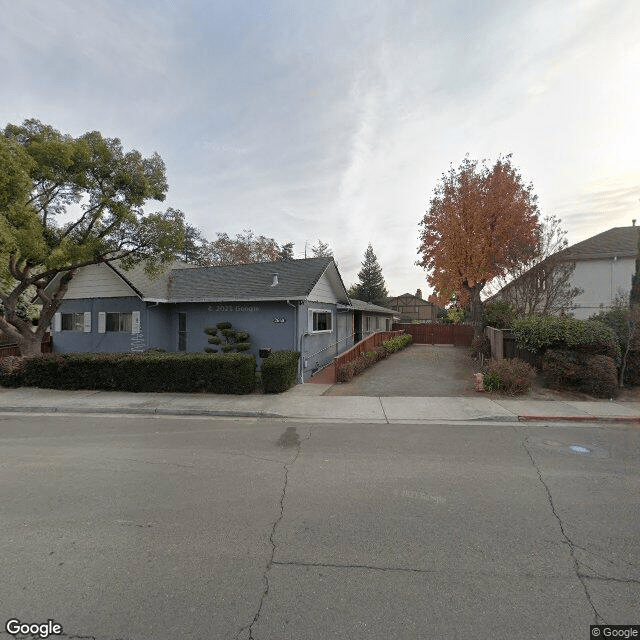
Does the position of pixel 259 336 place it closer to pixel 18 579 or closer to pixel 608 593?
pixel 18 579

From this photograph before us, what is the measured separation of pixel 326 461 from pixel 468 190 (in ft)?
52.1

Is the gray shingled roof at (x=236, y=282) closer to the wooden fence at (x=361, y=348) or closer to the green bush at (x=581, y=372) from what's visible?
the wooden fence at (x=361, y=348)

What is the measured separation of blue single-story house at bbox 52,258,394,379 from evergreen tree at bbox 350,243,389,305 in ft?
112

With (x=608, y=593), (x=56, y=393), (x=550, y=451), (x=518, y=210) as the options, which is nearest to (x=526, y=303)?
(x=518, y=210)

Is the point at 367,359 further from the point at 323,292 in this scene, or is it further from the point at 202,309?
the point at 202,309

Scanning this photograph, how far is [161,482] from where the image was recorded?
4.48 m

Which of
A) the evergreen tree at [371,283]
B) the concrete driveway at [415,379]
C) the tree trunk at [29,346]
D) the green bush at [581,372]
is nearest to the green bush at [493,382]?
the concrete driveway at [415,379]

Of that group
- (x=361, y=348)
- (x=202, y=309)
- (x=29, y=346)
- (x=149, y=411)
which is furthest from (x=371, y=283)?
(x=149, y=411)

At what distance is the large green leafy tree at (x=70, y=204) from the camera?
9766 mm

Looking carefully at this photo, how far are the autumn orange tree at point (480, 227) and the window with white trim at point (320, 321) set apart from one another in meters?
6.41

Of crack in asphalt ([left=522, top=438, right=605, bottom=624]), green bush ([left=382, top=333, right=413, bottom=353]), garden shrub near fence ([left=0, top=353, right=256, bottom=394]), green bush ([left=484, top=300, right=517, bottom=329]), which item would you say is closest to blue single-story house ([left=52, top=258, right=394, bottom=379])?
garden shrub near fence ([left=0, top=353, right=256, bottom=394])

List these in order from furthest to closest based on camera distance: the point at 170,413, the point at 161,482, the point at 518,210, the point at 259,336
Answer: the point at 518,210, the point at 259,336, the point at 170,413, the point at 161,482

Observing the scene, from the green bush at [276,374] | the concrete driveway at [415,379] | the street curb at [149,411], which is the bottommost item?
the street curb at [149,411]

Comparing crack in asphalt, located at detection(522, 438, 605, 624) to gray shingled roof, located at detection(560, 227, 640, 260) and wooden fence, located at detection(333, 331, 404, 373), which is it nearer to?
wooden fence, located at detection(333, 331, 404, 373)
